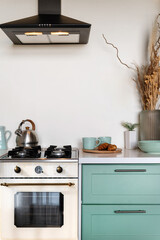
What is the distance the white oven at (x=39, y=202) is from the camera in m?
1.98

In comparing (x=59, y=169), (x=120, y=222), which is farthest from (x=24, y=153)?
(x=120, y=222)

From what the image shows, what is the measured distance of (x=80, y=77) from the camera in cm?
269

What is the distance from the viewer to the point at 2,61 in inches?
106

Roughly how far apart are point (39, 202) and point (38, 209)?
0.17ft

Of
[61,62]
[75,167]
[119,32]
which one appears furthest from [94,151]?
[119,32]

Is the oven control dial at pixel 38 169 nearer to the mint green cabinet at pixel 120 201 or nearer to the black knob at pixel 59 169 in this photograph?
the black knob at pixel 59 169

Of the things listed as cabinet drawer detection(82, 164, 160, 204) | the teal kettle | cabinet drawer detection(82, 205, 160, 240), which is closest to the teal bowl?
cabinet drawer detection(82, 164, 160, 204)

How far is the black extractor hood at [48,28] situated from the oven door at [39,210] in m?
1.16

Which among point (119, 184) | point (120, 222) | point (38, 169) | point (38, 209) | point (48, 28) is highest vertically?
point (48, 28)

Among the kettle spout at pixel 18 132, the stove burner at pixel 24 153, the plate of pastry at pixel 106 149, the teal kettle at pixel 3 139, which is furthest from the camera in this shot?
the teal kettle at pixel 3 139

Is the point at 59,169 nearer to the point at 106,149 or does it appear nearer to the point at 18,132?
the point at 106,149

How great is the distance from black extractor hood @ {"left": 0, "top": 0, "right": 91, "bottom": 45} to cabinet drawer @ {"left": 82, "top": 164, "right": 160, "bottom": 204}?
1082 mm

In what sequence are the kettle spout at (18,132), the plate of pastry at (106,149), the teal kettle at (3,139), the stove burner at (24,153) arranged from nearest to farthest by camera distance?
the stove burner at (24,153) < the plate of pastry at (106,149) < the kettle spout at (18,132) < the teal kettle at (3,139)

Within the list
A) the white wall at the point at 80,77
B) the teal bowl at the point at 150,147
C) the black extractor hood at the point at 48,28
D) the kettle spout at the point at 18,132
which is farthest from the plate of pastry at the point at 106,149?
the black extractor hood at the point at 48,28
